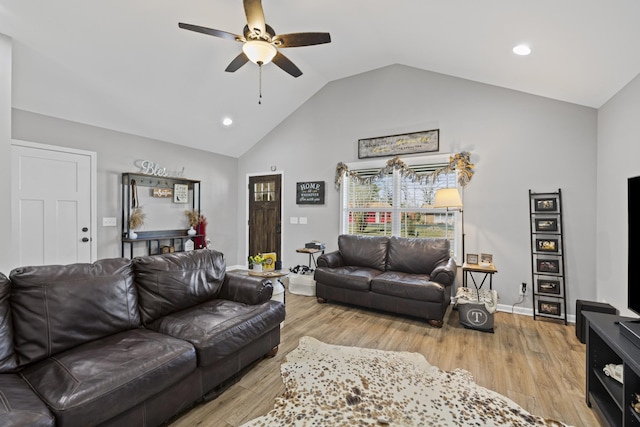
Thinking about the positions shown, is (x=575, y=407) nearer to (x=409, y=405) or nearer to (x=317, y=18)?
(x=409, y=405)

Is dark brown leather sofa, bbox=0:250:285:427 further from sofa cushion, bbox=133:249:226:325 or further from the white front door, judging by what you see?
the white front door

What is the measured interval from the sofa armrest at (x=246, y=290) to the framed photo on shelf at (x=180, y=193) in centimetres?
322

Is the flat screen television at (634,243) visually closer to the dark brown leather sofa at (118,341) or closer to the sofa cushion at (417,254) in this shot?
the sofa cushion at (417,254)

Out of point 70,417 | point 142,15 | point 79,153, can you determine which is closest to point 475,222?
point 70,417

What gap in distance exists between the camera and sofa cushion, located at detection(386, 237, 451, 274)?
3904 mm

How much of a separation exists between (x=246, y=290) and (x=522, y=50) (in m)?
3.60

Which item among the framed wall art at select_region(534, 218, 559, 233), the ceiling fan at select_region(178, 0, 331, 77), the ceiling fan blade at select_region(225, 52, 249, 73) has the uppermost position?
the ceiling fan blade at select_region(225, 52, 249, 73)

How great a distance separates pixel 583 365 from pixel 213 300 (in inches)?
133

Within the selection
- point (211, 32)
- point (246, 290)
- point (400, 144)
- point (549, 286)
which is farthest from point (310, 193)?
point (549, 286)

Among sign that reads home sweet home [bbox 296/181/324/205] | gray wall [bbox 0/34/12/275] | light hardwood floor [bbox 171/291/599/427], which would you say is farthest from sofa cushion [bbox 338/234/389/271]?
gray wall [bbox 0/34/12/275]

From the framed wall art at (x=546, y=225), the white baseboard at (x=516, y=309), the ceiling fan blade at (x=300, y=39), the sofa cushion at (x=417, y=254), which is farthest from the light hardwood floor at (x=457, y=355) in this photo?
the ceiling fan blade at (x=300, y=39)

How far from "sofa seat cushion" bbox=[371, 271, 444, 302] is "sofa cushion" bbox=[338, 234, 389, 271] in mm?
459

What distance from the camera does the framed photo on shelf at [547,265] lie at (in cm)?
354

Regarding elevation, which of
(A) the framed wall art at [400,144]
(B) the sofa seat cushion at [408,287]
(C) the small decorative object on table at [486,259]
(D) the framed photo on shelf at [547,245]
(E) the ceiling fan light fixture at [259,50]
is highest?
(E) the ceiling fan light fixture at [259,50]
